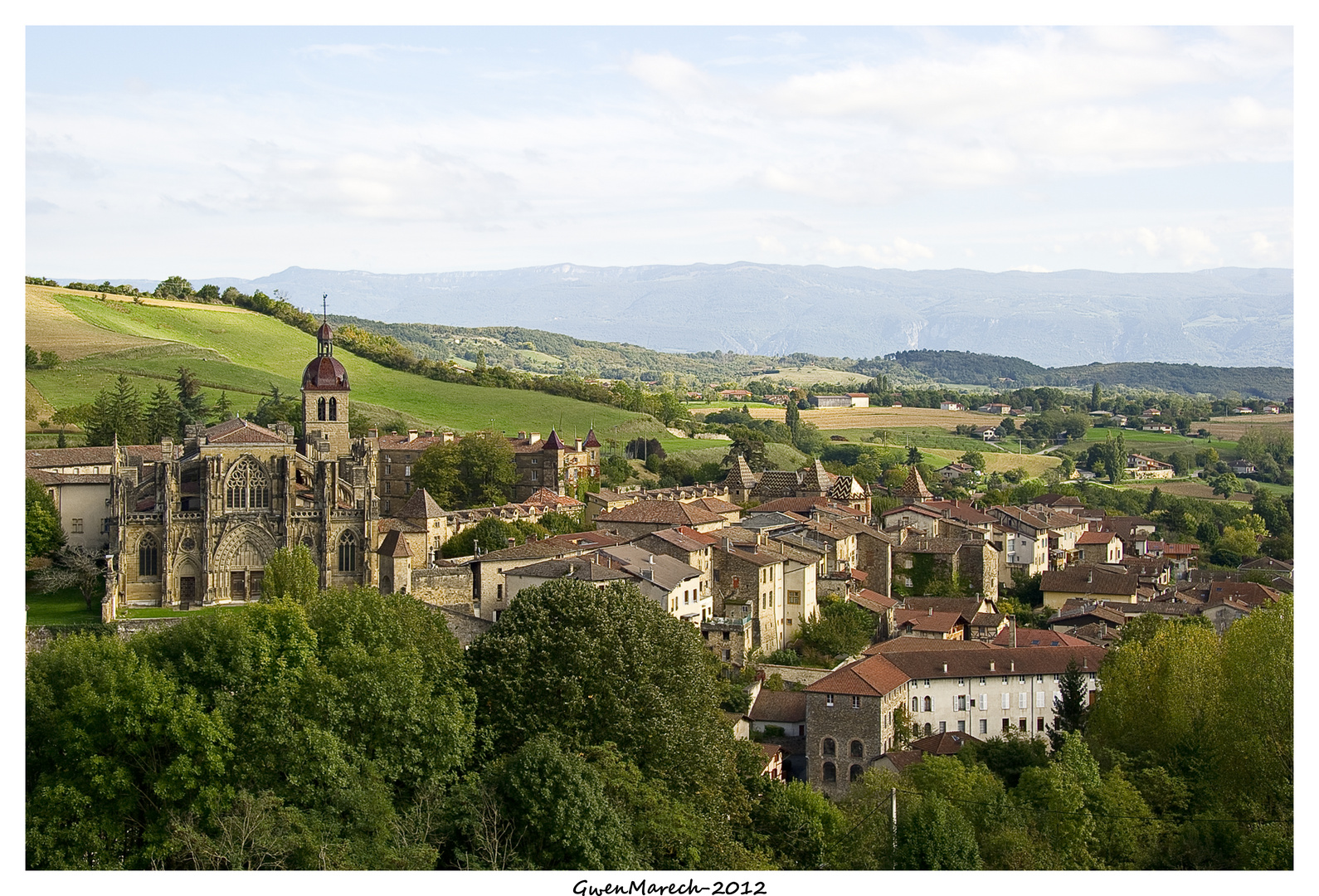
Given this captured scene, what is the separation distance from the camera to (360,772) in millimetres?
27922

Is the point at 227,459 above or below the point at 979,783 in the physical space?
above

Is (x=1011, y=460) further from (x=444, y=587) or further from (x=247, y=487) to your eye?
(x=444, y=587)

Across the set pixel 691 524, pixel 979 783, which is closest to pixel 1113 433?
pixel 691 524

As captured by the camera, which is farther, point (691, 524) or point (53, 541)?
point (691, 524)

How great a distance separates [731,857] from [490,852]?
507 cm

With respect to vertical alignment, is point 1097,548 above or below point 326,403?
below

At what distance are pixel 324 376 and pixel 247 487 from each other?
13.8 metres

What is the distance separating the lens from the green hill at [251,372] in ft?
316

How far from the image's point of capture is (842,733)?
40.8 metres

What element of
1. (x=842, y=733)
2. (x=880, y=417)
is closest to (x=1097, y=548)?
(x=842, y=733)

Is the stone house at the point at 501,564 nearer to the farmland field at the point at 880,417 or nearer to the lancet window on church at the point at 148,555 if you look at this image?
the lancet window on church at the point at 148,555

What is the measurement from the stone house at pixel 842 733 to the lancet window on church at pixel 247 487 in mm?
22976

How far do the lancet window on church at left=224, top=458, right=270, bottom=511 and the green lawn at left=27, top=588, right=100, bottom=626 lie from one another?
20.8 ft

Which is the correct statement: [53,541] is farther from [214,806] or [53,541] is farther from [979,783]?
[979,783]
